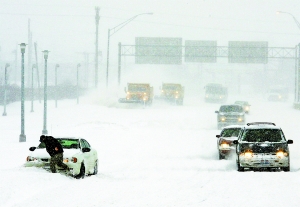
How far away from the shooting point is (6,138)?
37.0 metres

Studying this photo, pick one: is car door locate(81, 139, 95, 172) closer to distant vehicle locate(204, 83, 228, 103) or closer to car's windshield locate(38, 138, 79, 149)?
car's windshield locate(38, 138, 79, 149)

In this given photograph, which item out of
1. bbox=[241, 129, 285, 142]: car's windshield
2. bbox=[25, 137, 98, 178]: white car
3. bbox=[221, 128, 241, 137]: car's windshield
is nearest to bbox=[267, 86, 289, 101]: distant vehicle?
bbox=[221, 128, 241, 137]: car's windshield

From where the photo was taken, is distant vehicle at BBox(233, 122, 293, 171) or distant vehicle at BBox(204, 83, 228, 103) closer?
distant vehicle at BBox(233, 122, 293, 171)

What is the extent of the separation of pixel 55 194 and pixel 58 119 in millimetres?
42150

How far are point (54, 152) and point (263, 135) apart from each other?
711cm

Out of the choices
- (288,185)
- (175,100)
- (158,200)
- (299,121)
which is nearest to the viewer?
(158,200)

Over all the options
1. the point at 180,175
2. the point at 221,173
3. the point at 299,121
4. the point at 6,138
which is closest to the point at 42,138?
the point at 180,175

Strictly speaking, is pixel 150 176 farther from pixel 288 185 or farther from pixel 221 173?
pixel 288 185

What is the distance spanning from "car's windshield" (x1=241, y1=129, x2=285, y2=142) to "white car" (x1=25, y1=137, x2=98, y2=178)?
508cm

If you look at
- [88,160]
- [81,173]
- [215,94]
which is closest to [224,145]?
[88,160]

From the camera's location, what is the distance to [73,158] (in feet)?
55.0

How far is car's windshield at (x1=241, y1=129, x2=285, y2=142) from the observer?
20031 mm

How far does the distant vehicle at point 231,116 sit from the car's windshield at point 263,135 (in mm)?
22931

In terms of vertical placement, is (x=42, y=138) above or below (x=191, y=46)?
below
